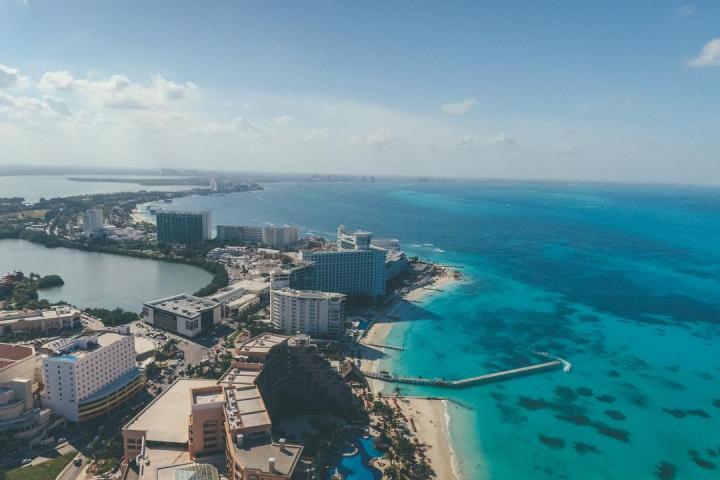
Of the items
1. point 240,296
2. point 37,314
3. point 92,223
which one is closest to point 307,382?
point 240,296

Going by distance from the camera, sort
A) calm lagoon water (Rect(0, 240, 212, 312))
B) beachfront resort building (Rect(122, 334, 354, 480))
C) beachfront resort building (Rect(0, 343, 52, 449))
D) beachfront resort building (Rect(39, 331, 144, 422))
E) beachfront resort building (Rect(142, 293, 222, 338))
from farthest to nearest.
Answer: calm lagoon water (Rect(0, 240, 212, 312)) → beachfront resort building (Rect(142, 293, 222, 338)) → beachfront resort building (Rect(39, 331, 144, 422)) → beachfront resort building (Rect(0, 343, 52, 449)) → beachfront resort building (Rect(122, 334, 354, 480))

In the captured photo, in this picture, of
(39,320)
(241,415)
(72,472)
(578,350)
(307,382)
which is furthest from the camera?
(578,350)

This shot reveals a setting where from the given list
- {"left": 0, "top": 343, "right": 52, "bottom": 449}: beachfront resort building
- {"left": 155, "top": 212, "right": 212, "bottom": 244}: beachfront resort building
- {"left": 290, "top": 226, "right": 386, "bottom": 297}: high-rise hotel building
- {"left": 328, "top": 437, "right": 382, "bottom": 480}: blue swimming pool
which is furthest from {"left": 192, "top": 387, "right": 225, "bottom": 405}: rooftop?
{"left": 155, "top": 212, "right": 212, "bottom": 244}: beachfront resort building

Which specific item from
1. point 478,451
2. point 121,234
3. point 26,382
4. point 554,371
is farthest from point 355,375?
point 121,234

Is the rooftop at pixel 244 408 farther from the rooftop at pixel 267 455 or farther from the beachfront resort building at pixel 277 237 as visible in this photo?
the beachfront resort building at pixel 277 237

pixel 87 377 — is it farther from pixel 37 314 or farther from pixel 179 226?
pixel 179 226

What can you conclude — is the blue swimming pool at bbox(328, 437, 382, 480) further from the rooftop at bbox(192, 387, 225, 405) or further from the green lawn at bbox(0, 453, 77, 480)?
the green lawn at bbox(0, 453, 77, 480)
